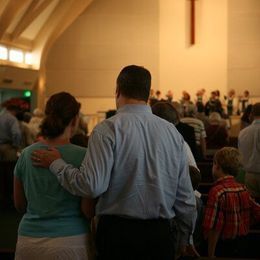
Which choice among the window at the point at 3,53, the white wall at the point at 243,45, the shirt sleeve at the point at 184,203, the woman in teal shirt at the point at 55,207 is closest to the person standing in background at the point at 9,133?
the woman in teal shirt at the point at 55,207

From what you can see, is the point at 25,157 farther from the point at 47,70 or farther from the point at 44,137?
the point at 47,70

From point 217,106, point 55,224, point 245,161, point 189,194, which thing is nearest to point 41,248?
point 55,224

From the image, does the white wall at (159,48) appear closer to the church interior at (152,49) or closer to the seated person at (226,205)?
the church interior at (152,49)

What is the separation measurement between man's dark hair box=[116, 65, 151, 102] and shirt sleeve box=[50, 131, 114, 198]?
226 mm

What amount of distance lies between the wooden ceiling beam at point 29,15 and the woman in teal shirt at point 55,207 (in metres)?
14.5

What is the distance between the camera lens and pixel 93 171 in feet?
6.57

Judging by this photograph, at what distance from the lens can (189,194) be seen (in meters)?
2.22

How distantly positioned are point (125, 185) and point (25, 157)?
47 centimetres

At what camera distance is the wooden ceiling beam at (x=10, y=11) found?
14797 mm

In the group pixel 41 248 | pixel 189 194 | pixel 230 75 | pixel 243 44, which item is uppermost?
pixel 243 44

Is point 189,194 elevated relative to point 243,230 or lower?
elevated

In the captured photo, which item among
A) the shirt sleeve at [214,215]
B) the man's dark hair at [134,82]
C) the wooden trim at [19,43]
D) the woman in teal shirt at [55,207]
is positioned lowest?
the shirt sleeve at [214,215]

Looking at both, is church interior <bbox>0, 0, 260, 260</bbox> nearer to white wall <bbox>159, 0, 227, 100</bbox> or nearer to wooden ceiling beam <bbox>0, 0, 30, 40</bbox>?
white wall <bbox>159, 0, 227, 100</bbox>

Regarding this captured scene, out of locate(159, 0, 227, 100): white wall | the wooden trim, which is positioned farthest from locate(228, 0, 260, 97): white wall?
the wooden trim
